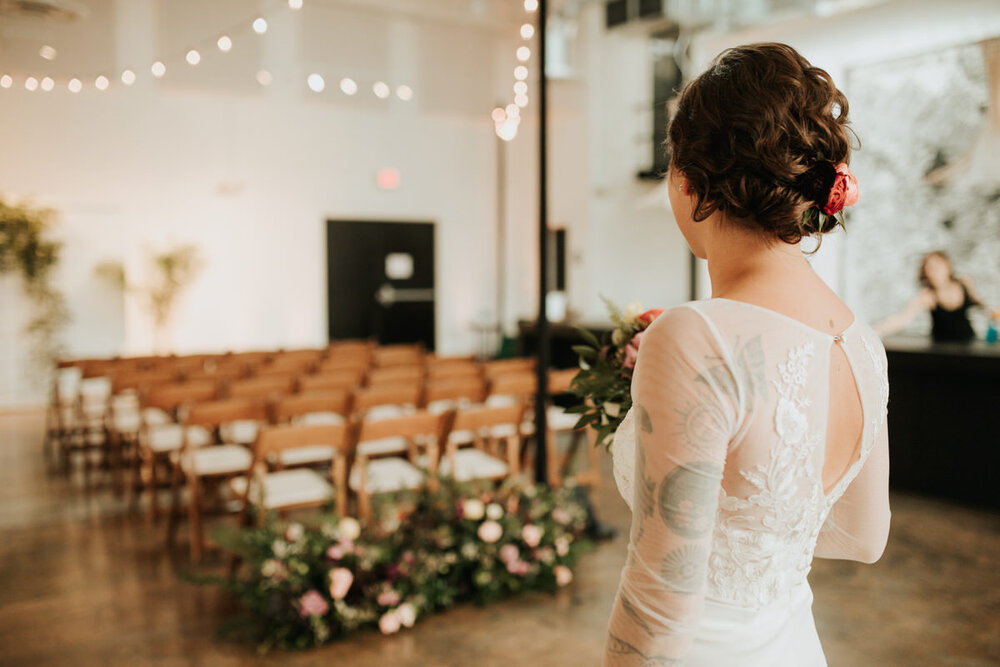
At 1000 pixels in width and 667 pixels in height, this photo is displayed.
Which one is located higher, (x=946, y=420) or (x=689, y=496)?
(x=689, y=496)

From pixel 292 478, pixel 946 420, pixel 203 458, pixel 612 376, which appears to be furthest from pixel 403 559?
pixel 946 420

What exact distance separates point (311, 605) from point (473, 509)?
32.1 inches

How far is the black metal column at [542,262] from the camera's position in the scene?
154 inches

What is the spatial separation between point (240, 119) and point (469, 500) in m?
8.50

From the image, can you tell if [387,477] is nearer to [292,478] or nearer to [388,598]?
[292,478]

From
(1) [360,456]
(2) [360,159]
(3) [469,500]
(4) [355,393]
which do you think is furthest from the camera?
(2) [360,159]

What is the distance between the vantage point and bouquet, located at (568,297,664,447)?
1434 mm

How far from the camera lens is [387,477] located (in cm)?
414

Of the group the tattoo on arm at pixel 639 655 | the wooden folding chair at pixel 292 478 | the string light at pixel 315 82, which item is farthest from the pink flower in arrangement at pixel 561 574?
the string light at pixel 315 82

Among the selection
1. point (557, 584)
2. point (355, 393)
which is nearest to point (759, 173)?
point (557, 584)

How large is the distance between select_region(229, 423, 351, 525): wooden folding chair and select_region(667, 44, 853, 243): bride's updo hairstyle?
2.87 meters

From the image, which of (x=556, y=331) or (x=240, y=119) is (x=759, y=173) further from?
(x=240, y=119)

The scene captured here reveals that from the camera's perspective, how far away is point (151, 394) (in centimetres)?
490

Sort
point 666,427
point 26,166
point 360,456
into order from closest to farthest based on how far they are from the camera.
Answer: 1. point 666,427
2. point 360,456
3. point 26,166
